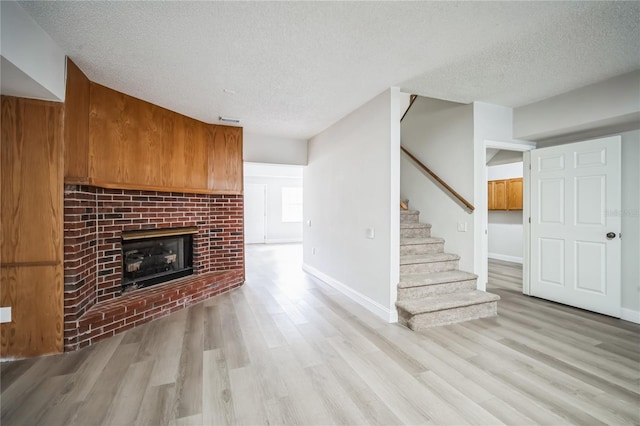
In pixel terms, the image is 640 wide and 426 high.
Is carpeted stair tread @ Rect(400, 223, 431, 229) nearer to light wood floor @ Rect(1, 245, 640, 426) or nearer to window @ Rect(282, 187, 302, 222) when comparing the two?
light wood floor @ Rect(1, 245, 640, 426)

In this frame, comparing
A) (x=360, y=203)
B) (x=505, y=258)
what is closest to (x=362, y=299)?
(x=360, y=203)

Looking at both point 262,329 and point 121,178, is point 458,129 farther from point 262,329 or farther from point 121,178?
point 121,178

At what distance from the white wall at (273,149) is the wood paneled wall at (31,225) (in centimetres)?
259

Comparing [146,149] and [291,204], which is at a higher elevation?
[146,149]

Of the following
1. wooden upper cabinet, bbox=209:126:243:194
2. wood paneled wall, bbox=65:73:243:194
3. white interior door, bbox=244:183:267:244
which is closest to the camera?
wood paneled wall, bbox=65:73:243:194

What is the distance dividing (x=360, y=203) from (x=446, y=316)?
1587 millimetres

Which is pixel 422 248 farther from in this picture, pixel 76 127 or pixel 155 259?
pixel 76 127

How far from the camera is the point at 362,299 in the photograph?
349 cm

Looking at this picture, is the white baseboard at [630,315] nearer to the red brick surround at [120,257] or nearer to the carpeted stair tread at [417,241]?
the carpeted stair tread at [417,241]

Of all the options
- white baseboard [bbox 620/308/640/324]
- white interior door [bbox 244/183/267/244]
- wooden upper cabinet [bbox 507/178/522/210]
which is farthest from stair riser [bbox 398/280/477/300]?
white interior door [bbox 244/183/267/244]

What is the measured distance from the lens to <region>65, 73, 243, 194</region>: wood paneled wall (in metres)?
2.68

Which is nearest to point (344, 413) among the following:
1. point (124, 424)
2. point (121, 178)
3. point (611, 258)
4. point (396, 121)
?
point (124, 424)

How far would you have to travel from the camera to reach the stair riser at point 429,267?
11.1 feet

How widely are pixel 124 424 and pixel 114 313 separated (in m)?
1.45
